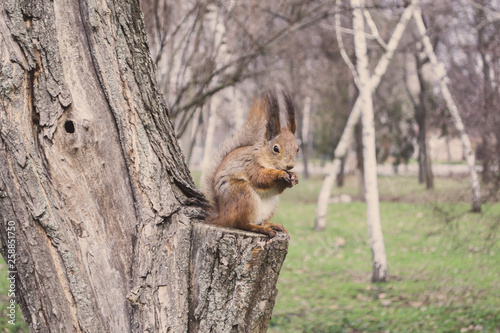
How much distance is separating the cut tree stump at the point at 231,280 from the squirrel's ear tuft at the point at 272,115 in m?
0.77


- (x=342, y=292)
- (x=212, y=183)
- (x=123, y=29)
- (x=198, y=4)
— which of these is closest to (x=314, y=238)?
(x=342, y=292)

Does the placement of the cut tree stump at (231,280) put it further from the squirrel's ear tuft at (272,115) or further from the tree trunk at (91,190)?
the squirrel's ear tuft at (272,115)

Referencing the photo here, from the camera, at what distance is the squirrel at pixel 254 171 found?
2.29 m

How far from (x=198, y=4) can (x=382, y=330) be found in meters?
4.28

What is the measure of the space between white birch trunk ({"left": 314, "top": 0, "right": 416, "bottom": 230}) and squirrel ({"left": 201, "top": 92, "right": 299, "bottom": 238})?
6.18 meters

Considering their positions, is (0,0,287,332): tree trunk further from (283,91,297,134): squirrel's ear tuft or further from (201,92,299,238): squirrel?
(283,91,297,134): squirrel's ear tuft

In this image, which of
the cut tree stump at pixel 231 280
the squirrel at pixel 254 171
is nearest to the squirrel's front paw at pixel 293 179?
the squirrel at pixel 254 171

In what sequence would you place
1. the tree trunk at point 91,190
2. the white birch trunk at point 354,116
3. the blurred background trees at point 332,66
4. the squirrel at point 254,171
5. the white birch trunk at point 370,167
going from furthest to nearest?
the white birch trunk at point 354,116
the white birch trunk at point 370,167
the blurred background trees at point 332,66
the squirrel at point 254,171
the tree trunk at point 91,190

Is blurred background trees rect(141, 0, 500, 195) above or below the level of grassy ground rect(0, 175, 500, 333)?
above

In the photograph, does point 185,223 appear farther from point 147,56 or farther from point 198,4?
point 198,4

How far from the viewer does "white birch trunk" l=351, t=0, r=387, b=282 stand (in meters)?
7.62

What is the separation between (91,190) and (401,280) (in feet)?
22.7

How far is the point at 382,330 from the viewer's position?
18.5ft

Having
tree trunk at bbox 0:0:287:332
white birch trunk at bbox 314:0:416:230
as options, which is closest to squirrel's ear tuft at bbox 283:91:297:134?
tree trunk at bbox 0:0:287:332
